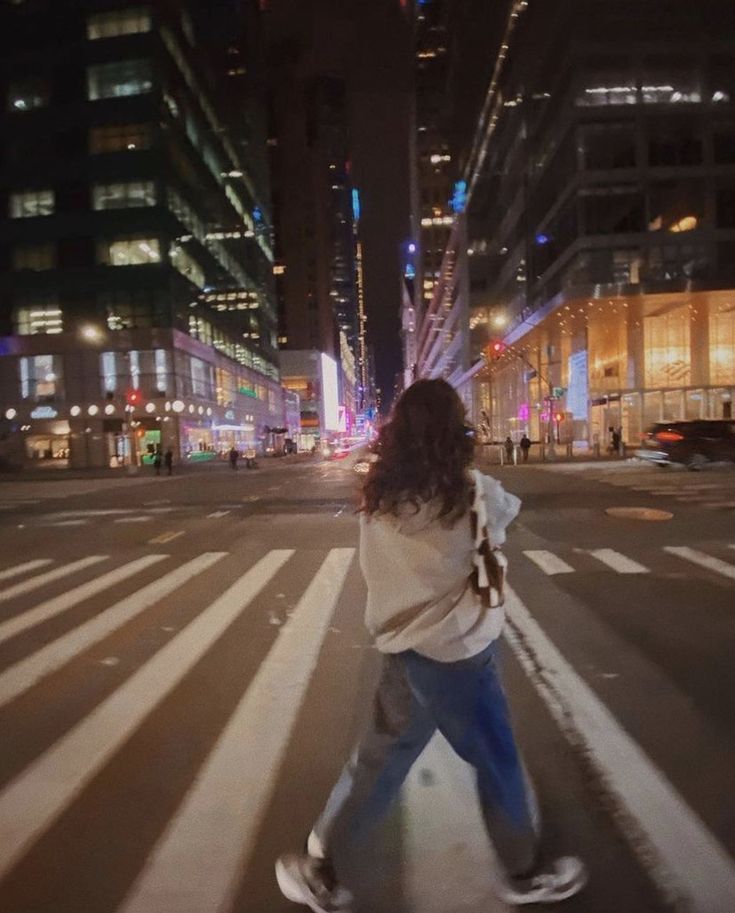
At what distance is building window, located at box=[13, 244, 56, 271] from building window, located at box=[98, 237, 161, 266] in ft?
13.0

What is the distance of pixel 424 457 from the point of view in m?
2.90

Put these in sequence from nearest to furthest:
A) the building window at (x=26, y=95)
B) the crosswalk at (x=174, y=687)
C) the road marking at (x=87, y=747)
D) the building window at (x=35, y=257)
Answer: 1. the crosswalk at (x=174, y=687)
2. the road marking at (x=87, y=747)
3. the building window at (x=35, y=257)
4. the building window at (x=26, y=95)

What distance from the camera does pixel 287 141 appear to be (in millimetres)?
156625

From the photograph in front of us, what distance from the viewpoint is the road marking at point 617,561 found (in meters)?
9.85

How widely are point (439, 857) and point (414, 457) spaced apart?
69.6 inches

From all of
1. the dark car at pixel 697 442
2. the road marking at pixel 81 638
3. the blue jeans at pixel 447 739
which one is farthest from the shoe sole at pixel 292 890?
the dark car at pixel 697 442

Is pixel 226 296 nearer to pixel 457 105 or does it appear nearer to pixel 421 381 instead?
pixel 457 105

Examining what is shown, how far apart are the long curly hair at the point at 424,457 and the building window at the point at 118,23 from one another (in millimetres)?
63370

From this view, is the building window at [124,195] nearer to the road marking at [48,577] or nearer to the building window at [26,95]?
the building window at [26,95]

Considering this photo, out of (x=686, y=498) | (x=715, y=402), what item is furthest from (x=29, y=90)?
(x=686, y=498)

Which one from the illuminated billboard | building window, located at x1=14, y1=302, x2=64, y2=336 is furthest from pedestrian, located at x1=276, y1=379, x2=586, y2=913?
the illuminated billboard

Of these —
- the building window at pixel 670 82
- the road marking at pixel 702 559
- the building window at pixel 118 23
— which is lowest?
the road marking at pixel 702 559

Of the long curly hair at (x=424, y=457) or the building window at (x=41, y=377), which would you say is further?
the building window at (x=41, y=377)

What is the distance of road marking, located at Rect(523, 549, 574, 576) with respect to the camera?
10070 millimetres
